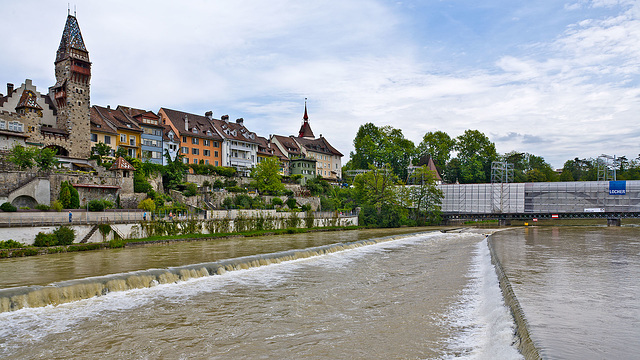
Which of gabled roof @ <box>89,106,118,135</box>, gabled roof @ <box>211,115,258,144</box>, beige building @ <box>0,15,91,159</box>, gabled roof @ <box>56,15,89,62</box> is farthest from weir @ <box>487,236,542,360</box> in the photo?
gabled roof @ <box>211,115,258,144</box>

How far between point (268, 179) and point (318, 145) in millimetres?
37281

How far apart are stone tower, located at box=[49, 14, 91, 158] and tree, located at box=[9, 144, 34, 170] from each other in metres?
9.43

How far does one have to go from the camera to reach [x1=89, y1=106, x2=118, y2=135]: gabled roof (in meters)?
53.1

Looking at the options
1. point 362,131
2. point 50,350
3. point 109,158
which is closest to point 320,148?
point 362,131

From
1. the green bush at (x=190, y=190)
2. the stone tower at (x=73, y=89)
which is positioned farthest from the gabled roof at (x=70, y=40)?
the green bush at (x=190, y=190)

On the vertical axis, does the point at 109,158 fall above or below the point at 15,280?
above

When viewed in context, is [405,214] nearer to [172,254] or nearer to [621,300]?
[172,254]

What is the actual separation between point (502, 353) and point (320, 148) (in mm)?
92464

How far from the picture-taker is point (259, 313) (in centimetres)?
1305

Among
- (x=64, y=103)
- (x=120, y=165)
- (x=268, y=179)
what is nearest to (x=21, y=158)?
(x=120, y=165)

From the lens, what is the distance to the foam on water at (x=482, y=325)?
8.76 metres

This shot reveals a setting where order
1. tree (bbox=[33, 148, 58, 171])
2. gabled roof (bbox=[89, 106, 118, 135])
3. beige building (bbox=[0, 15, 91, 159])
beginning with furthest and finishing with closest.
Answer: gabled roof (bbox=[89, 106, 118, 135])
beige building (bbox=[0, 15, 91, 159])
tree (bbox=[33, 148, 58, 171])

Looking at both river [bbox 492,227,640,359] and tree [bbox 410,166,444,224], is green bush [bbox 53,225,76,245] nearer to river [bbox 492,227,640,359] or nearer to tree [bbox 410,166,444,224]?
river [bbox 492,227,640,359]

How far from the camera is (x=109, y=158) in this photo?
5072cm
